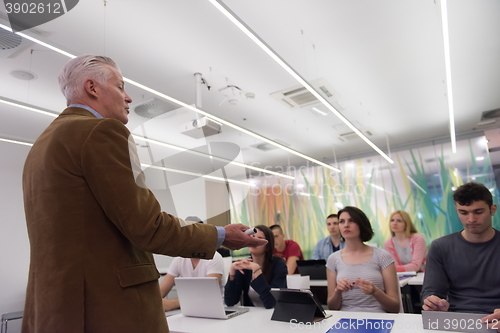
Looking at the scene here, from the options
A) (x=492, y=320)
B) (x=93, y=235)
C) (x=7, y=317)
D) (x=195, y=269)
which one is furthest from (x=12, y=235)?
(x=492, y=320)

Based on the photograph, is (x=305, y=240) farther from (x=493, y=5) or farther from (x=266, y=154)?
(x=493, y=5)

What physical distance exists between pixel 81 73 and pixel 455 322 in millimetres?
1743

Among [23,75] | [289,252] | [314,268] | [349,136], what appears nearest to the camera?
A: [314,268]

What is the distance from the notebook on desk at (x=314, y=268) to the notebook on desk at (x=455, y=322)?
7.61 ft

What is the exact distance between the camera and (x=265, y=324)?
5.91 feet

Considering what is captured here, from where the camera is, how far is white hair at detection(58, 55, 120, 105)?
1.06 m

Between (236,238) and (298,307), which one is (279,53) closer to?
(298,307)

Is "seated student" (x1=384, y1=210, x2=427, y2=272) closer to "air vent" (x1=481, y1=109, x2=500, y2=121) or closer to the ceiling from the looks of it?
the ceiling

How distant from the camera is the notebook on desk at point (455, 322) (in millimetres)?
1410

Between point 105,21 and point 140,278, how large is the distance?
3.08 m

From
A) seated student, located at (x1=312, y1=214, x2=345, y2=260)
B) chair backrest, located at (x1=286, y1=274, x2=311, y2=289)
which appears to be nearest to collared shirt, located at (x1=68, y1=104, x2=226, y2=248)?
chair backrest, located at (x1=286, y1=274, x2=311, y2=289)

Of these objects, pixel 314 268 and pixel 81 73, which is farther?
pixel 314 268

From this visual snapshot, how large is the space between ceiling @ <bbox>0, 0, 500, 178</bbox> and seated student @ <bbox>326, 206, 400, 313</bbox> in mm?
2003

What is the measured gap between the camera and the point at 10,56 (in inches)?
141
